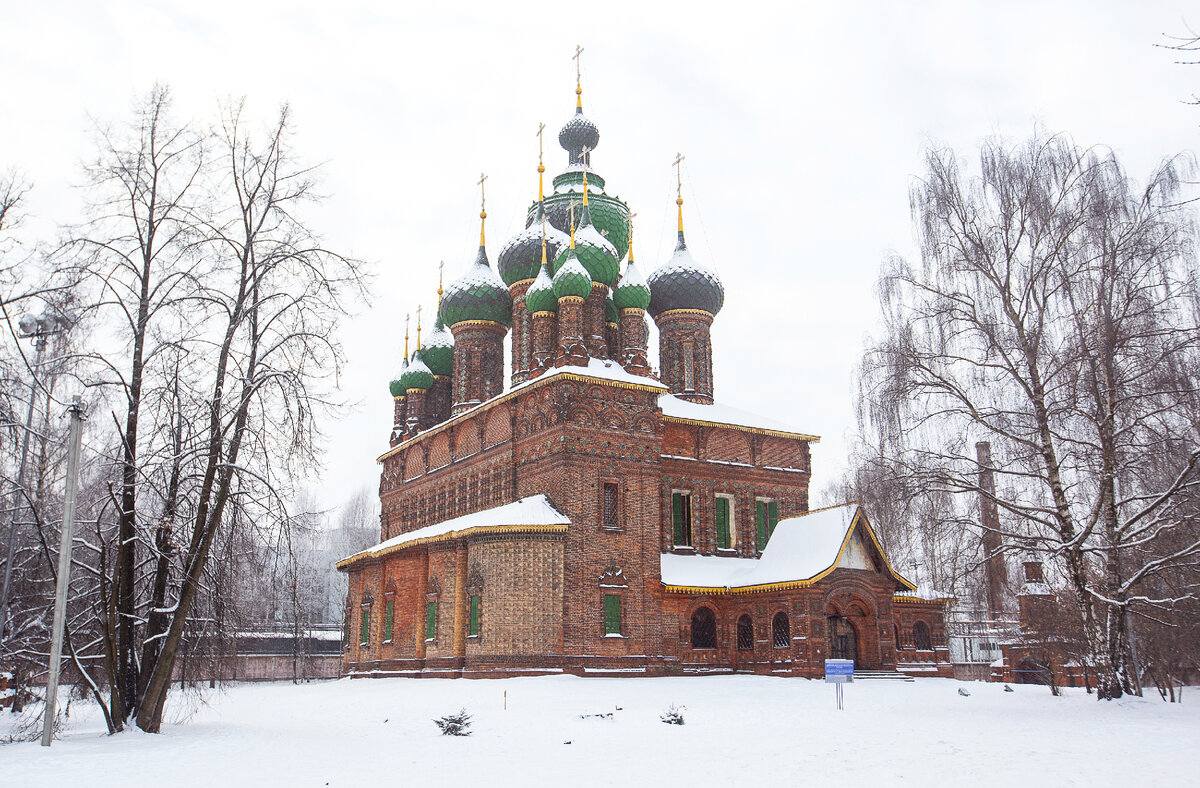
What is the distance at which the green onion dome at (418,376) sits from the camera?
31719mm

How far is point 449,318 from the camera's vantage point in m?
30.2

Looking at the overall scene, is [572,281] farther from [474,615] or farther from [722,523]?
[474,615]

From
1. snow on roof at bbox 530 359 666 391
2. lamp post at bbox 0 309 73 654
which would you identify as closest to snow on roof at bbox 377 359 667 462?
snow on roof at bbox 530 359 666 391

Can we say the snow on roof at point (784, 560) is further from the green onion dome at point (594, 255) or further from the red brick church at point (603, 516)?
the green onion dome at point (594, 255)

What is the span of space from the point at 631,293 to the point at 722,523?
7164mm

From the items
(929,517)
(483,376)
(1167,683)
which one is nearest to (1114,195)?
(929,517)

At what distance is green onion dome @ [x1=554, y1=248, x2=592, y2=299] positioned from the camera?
25391 millimetres

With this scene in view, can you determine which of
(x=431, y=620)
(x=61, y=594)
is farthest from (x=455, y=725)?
(x=431, y=620)

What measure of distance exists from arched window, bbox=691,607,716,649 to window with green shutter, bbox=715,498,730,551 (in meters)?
2.28

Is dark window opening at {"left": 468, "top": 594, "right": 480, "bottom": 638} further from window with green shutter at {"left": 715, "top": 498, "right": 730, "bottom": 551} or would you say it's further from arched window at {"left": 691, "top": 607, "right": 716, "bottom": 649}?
window with green shutter at {"left": 715, "top": 498, "right": 730, "bottom": 551}

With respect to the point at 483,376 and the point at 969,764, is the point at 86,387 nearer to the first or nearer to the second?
the point at 969,764

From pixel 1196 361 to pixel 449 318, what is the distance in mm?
21092

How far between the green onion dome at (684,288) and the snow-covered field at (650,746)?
14341 mm

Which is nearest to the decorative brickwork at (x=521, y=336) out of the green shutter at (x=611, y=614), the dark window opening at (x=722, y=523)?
the dark window opening at (x=722, y=523)
